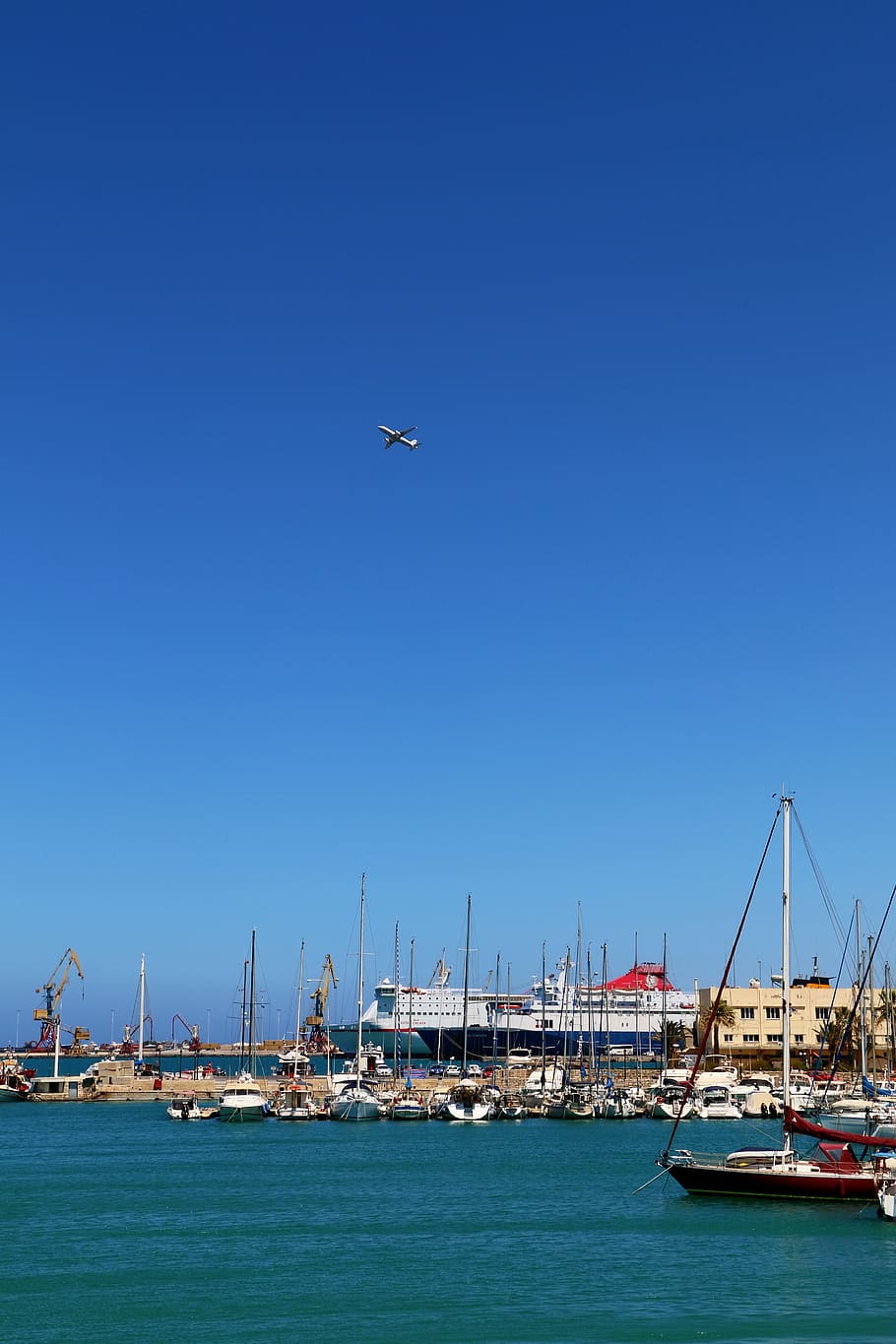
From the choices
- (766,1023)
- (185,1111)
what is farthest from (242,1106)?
(766,1023)

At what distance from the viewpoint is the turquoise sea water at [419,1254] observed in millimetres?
33719

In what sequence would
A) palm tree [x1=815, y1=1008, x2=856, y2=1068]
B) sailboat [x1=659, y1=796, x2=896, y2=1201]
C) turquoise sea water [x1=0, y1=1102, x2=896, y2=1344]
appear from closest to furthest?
turquoise sea water [x1=0, y1=1102, x2=896, y2=1344] → sailboat [x1=659, y1=796, x2=896, y2=1201] → palm tree [x1=815, y1=1008, x2=856, y2=1068]

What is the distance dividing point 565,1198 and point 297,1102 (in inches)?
1671

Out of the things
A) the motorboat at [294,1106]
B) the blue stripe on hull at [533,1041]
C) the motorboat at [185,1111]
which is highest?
the motorboat at [294,1106]

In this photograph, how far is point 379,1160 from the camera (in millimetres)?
69062

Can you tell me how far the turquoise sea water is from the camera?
111 feet

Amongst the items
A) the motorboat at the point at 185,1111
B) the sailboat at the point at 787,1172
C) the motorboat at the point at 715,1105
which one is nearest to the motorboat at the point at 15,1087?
the motorboat at the point at 185,1111

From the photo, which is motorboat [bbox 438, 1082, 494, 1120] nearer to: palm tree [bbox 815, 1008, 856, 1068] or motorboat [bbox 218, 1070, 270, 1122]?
motorboat [bbox 218, 1070, 270, 1122]

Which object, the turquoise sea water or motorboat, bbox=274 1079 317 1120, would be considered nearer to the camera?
the turquoise sea water

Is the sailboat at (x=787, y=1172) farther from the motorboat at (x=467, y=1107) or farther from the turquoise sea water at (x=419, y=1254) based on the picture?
the motorboat at (x=467, y=1107)

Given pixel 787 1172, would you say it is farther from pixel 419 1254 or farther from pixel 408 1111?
pixel 408 1111

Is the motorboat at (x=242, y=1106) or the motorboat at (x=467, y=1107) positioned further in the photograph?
the motorboat at (x=242, y=1106)

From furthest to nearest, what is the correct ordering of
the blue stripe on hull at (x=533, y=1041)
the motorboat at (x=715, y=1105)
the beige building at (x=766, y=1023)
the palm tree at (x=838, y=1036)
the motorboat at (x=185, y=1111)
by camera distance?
the blue stripe on hull at (x=533, y=1041), the beige building at (x=766, y=1023), the palm tree at (x=838, y=1036), the motorboat at (x=185, y=1111), the motorboat at (x=715, y=1105)

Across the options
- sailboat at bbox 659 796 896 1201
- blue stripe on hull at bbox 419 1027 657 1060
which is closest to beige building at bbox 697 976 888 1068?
blue stripe on hull at bbox 419 1027 657 1060
